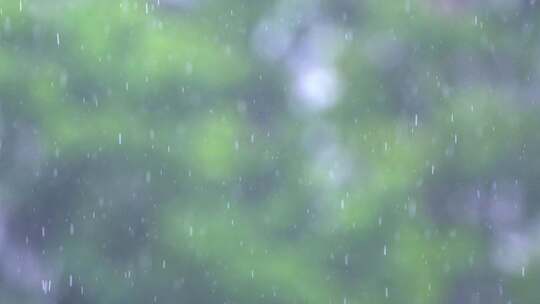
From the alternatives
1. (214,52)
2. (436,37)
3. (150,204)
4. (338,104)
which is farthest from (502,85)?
(150,204)

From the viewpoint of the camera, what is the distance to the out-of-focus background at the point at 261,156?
595 centimetres

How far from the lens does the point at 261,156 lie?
6.20m

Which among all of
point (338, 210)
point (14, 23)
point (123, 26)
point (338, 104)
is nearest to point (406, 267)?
point (338, 210)

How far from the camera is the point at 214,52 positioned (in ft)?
20.4

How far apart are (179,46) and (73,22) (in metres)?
0.58

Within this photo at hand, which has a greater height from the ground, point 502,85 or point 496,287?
point 502,85

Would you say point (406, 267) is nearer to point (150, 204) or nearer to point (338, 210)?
point (338, 210)

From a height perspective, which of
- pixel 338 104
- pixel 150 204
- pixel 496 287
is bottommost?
pixel 496 287

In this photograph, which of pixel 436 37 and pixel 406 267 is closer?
pixel 406 267

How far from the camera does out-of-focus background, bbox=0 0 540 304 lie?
5.95 meters

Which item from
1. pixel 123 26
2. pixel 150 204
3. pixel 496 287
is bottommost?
pixel 496 287

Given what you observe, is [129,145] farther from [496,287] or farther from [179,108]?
[496,287]

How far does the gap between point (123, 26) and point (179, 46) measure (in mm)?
328

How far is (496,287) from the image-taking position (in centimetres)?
617
